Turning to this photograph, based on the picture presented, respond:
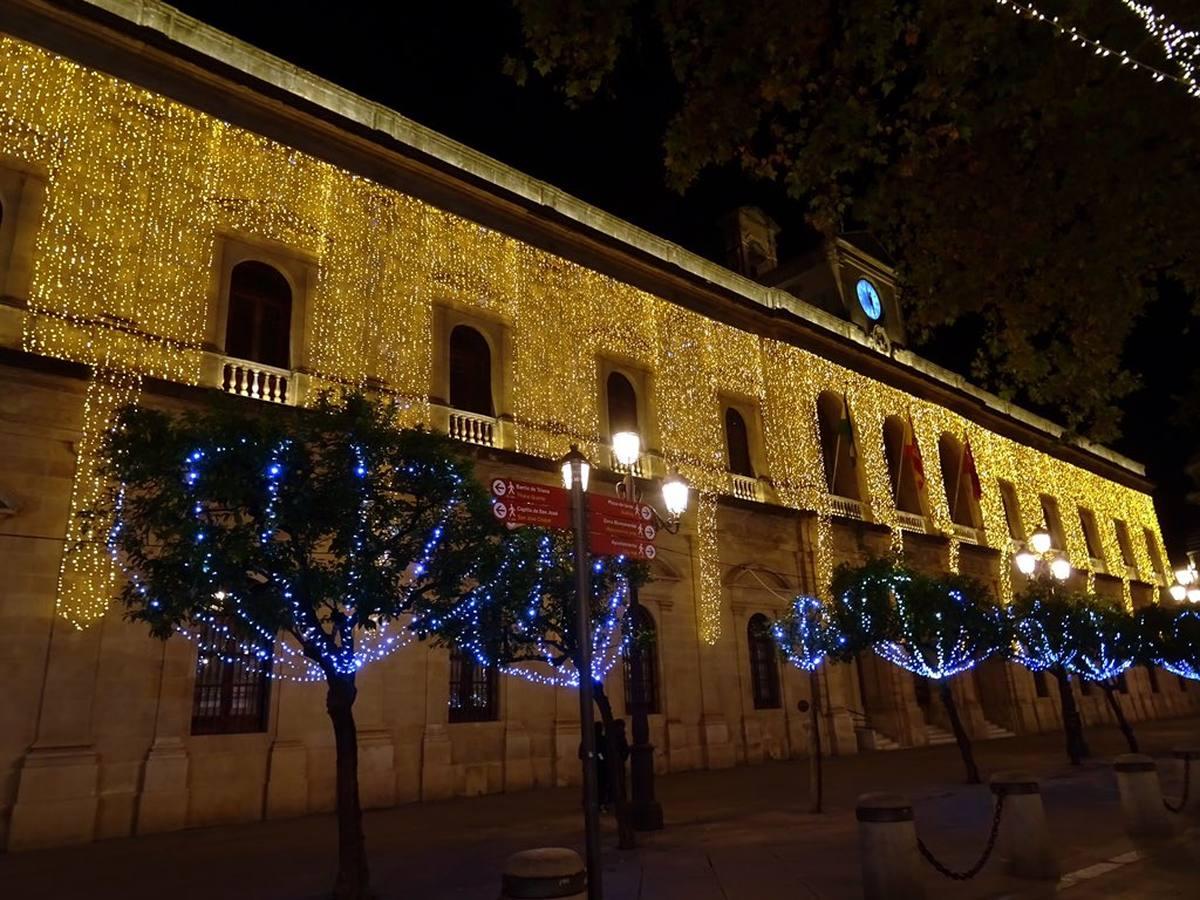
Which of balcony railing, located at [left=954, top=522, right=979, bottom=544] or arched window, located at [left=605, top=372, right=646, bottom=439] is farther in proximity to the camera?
balcony railing, located at [left=954, top=522, right=979, bottom=544]

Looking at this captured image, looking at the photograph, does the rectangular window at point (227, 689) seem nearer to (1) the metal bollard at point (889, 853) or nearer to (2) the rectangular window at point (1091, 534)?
(1) the metal bollard at point (889, 853)

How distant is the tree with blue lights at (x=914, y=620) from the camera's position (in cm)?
1533

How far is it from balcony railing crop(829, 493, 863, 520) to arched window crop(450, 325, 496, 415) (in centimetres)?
1096

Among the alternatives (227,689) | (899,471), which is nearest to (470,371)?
(227,689)

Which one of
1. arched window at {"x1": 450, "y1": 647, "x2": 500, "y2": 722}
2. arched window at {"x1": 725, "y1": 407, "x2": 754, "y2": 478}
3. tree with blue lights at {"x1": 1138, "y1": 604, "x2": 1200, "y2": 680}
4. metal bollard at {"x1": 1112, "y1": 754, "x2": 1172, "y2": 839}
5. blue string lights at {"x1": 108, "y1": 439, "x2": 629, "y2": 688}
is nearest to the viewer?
blue string lights at {"x1": 108, "y1": 439, "x2": 629, "y2": 688}

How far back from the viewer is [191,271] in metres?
13.6

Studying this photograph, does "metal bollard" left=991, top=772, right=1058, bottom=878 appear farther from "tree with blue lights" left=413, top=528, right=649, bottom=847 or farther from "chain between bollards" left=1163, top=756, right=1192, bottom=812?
"chain between bollards" left=1163, top=756, right=1192, bottom=812

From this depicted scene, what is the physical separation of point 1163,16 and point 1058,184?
79.9 inches

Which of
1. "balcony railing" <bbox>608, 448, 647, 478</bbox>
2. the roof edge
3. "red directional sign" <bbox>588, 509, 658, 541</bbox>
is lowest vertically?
"red directional sign" <bbox>588, 509, 658, 541</bbox>

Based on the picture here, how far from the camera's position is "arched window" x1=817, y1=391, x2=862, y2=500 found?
24.9 meters

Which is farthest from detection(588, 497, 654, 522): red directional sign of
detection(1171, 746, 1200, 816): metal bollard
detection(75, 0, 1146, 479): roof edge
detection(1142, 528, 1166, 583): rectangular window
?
detection(1142, 528, 1166, 583): rectangular window

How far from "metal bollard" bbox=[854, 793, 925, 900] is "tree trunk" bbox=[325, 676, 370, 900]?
167 inches

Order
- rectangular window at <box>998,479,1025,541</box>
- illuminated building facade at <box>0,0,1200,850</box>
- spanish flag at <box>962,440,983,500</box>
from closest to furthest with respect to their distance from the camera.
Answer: illuminated building facade at <box>0,0,1200,850</box> → spanish flag at <box>962,440,983,500</box> → rectangular window at <box>998,479,1025,541</box>

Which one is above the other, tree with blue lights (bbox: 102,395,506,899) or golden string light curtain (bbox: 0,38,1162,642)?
golden string light curtain (bbox: 0,38,1162,642)
